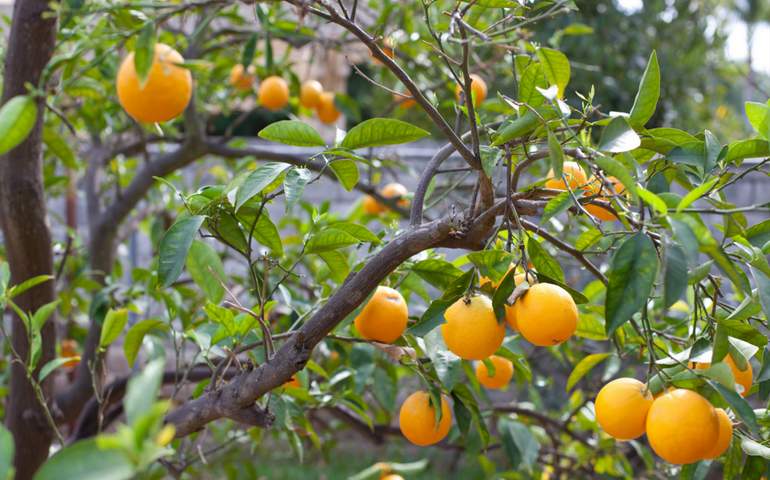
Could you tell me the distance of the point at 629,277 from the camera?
599 mm

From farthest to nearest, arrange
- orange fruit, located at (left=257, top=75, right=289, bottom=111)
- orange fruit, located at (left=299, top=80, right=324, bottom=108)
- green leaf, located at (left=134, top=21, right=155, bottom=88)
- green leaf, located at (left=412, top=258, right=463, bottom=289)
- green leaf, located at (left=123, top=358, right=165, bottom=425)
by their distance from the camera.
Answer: orange fruit, located at (left=299, top=80, right=324, bottom=108)
orange fruit, located at (left=257, top=75, right=289, bottom=111)
green leaf, located at (left=412, top=258, right=463, bottom=289)
green leaf, located at (left=134, top=21, right=155, bottom=88)
green leaf, located at (left=123, top=358, right=165, bottom=425)

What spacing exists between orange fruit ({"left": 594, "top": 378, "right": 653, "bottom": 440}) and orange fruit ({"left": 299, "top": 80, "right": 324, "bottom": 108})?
1451mm

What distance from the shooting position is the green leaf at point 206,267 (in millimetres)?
999

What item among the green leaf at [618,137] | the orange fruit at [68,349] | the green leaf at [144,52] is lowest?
the orange fruit at [68,349]

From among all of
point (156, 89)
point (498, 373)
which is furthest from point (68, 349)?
point (156, 89)

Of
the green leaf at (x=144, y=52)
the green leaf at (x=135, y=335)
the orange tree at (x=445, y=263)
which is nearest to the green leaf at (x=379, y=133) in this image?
the orange tree at (x=445, y=263)

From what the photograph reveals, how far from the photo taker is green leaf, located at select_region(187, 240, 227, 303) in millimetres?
999

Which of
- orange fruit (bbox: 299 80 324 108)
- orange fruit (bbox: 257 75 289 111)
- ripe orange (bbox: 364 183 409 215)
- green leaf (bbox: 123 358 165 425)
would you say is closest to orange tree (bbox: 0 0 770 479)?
green leaf (bbox: 123 358 165 425)

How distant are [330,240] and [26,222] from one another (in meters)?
→ 0.64

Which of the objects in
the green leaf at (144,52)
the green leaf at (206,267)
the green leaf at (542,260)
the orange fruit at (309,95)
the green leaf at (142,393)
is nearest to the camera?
the green leaf at (142,393)

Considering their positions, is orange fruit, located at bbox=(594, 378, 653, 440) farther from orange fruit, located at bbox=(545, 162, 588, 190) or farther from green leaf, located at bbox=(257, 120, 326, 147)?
green leaf, located at bbox=(257, 120, 326, 147)

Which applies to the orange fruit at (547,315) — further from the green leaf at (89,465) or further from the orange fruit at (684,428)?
the green leaf at (89,465)

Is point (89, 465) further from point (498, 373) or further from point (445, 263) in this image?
point (498, 373)

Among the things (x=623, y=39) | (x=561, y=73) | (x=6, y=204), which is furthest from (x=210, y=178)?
(x=561, y=73)
